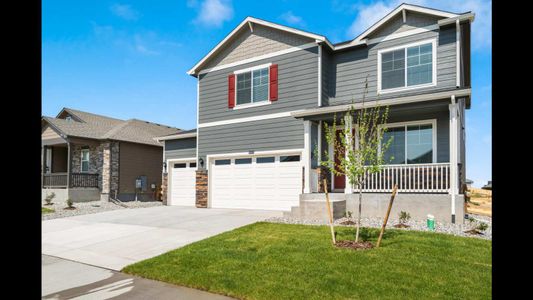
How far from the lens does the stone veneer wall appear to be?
14930mm

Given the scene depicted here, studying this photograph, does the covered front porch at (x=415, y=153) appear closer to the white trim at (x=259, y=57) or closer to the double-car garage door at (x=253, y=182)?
the double-car garage door at (x=253, y=182)

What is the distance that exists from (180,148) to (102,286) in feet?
39.3

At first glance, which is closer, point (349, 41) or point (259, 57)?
point (349, 41)

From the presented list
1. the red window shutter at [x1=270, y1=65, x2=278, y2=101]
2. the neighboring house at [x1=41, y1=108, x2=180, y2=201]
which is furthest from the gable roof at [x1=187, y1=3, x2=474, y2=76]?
the neighboring house at [x1=41, y1=108, x2=180, y2=201]

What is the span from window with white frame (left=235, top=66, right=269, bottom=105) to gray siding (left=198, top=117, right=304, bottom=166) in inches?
41.5

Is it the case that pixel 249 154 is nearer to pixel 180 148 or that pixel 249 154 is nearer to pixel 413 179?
pixel 180 148

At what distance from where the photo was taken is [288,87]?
43.9 feet

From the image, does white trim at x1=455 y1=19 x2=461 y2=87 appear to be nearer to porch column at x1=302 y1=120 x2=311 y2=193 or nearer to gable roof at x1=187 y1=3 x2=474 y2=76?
gable roof at x1=187 y1=3 x2=474 y2=76

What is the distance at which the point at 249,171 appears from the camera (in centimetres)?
1406

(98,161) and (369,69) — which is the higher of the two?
(369,69)

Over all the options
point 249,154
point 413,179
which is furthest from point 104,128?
point 413,179
